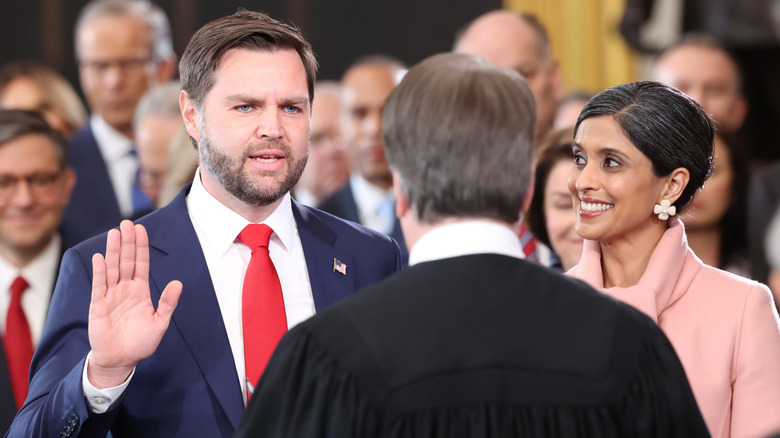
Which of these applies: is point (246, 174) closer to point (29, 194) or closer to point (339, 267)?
point (339, 267)

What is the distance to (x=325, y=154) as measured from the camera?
6664mm

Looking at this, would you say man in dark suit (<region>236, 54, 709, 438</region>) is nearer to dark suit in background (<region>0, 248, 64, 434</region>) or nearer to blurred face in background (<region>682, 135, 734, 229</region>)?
dark suit in background (<region>0, 248, 64, 434</region>)

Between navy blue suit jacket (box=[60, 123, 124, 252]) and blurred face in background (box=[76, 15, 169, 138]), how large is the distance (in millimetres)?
265

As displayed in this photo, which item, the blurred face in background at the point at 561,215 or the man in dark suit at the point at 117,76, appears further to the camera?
the man in dark suit at the point at 117,76

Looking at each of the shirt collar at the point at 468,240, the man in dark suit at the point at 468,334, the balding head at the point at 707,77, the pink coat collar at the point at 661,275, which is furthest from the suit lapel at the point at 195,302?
the balding head at the point at 707,77

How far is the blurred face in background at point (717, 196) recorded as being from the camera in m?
4.28

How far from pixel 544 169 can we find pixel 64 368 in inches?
70.9

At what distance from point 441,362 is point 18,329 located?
93.7 inches

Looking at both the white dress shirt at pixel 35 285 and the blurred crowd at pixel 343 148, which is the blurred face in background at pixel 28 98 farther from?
the white dress shirt at pixel 35 285

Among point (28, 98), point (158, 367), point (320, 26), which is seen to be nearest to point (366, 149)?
point (28, 98)

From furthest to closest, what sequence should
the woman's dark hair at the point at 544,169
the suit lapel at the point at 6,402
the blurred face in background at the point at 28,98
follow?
the blurred face in background at the point at 28,98 < the woman's dark hair at the point at 544,169 < the suit lapel at the point at 6,402

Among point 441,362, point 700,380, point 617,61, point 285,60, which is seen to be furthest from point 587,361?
point 617,61

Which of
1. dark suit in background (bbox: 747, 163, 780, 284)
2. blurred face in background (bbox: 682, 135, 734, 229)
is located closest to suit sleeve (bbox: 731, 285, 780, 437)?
dark suit in background (bbox: 747, 163, 780, 284)

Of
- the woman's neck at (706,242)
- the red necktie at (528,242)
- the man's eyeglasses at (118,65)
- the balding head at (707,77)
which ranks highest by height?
the balding head at (707,77)
